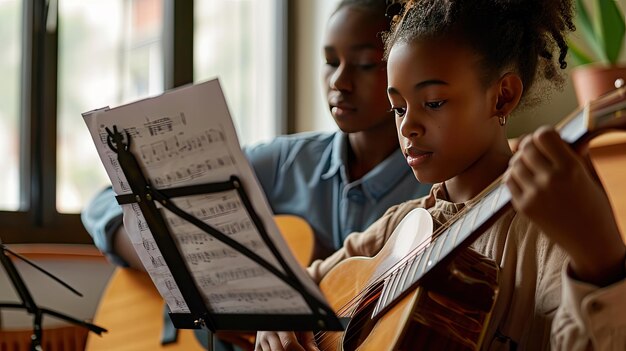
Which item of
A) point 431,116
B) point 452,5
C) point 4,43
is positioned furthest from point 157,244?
point 4,43

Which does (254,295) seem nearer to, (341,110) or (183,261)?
(183,261)

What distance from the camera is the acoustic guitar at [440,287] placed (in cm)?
95

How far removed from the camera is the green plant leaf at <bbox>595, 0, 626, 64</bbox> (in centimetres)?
203

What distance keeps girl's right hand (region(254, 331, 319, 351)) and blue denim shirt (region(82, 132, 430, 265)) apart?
591 mm

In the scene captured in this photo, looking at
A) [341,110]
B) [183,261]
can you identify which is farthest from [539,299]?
[341,110]

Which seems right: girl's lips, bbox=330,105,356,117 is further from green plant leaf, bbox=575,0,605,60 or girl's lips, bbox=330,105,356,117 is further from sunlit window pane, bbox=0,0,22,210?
sunlit window pane, bbox=0,0,22,210

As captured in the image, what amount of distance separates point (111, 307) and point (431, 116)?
4.23 feet

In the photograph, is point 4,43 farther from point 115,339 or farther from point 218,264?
point 218,264

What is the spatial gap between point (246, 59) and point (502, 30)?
2009mm

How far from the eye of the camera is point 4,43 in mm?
2520

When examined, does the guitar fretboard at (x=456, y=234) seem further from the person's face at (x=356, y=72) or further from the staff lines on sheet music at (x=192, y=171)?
the person's face at (x=356, y=72)

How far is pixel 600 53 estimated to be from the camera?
2.06 metres

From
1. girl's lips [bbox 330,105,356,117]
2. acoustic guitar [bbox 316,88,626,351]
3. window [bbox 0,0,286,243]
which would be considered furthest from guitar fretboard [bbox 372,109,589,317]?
window [bbox 0,0,286,243]

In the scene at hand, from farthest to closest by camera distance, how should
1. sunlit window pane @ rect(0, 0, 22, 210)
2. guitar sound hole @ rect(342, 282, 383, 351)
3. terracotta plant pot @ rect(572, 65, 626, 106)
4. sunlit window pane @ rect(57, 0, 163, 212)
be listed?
1. sunlit window pane @ rect(57, 0, 163, 212)
2. sunlit window pane @ rect(0, 0, 22, 210)
3. terracotta plant pot @ rect(572, 65, 626, 106)
4. guitar sound hole @ rect(342, 282, 383, 351)
